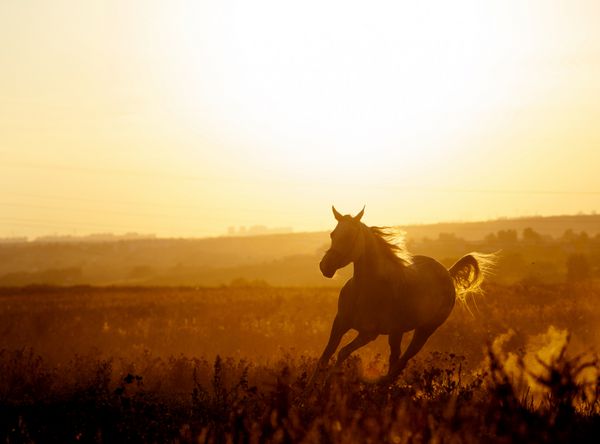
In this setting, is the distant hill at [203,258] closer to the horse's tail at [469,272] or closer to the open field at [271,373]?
the open field at [271,373]

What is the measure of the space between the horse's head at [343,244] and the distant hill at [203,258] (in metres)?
67.0

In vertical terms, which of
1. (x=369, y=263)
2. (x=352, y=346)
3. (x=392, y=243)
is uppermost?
(x=392, y=243)

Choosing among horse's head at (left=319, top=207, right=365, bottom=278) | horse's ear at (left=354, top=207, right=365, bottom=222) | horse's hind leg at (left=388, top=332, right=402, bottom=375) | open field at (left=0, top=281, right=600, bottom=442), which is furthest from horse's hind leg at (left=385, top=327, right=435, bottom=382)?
horse's ear at (left=354, top=207, right=365, bottom=222)

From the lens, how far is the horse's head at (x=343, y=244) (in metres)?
9.20

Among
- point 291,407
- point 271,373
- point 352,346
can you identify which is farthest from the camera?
point 352,346

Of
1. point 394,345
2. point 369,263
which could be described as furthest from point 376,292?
point 394,345

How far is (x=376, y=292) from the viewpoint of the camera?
31.8 feet

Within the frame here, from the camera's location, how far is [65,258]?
171000 millimetres

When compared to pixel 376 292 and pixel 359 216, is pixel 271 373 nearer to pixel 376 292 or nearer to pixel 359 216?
pixel 376 292

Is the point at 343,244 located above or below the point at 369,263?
above

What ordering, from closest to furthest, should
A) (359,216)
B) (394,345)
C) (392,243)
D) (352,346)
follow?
(352,346)
(359,216)
(392,243)
(394,345)

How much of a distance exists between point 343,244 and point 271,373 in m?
2.48

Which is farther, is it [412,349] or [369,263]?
[412,349]

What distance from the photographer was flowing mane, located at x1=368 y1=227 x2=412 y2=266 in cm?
995
